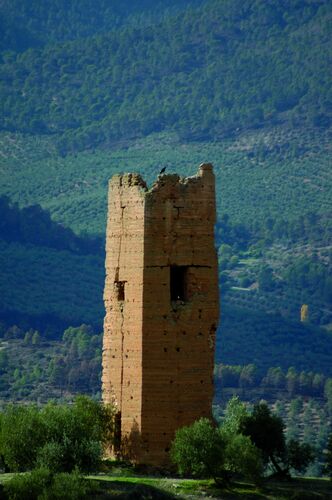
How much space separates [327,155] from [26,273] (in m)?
44.5

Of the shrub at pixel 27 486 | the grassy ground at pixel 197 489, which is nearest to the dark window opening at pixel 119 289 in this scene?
the grassy ground at pixel 197 489

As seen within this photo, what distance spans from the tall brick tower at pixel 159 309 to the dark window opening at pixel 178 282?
28 millimetres

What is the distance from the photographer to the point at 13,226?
164375 millimetres

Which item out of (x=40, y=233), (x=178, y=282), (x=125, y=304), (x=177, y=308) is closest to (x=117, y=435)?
(x=125, y=304)

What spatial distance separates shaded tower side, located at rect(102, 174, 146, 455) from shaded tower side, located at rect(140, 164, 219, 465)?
0.27 metres

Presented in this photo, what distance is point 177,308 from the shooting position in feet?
193

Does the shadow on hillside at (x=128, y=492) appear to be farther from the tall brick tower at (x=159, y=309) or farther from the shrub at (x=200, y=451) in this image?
the tall brick tower at (x=159, y=309)

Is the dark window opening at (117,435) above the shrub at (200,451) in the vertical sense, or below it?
above

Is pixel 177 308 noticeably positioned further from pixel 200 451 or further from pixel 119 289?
pixel 200 451

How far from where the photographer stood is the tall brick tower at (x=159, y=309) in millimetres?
58312

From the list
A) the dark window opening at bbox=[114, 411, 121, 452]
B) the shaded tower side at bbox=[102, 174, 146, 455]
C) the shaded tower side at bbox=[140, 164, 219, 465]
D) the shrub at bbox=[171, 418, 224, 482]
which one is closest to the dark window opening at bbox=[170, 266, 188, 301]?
the shaded tower side at bbox=[140, 164, 219, 465]

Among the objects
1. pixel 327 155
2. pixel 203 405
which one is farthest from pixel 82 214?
pixel 203 405

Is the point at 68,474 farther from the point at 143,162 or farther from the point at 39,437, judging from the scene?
the point at 143,162

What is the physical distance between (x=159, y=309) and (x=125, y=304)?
1128 millimetres
